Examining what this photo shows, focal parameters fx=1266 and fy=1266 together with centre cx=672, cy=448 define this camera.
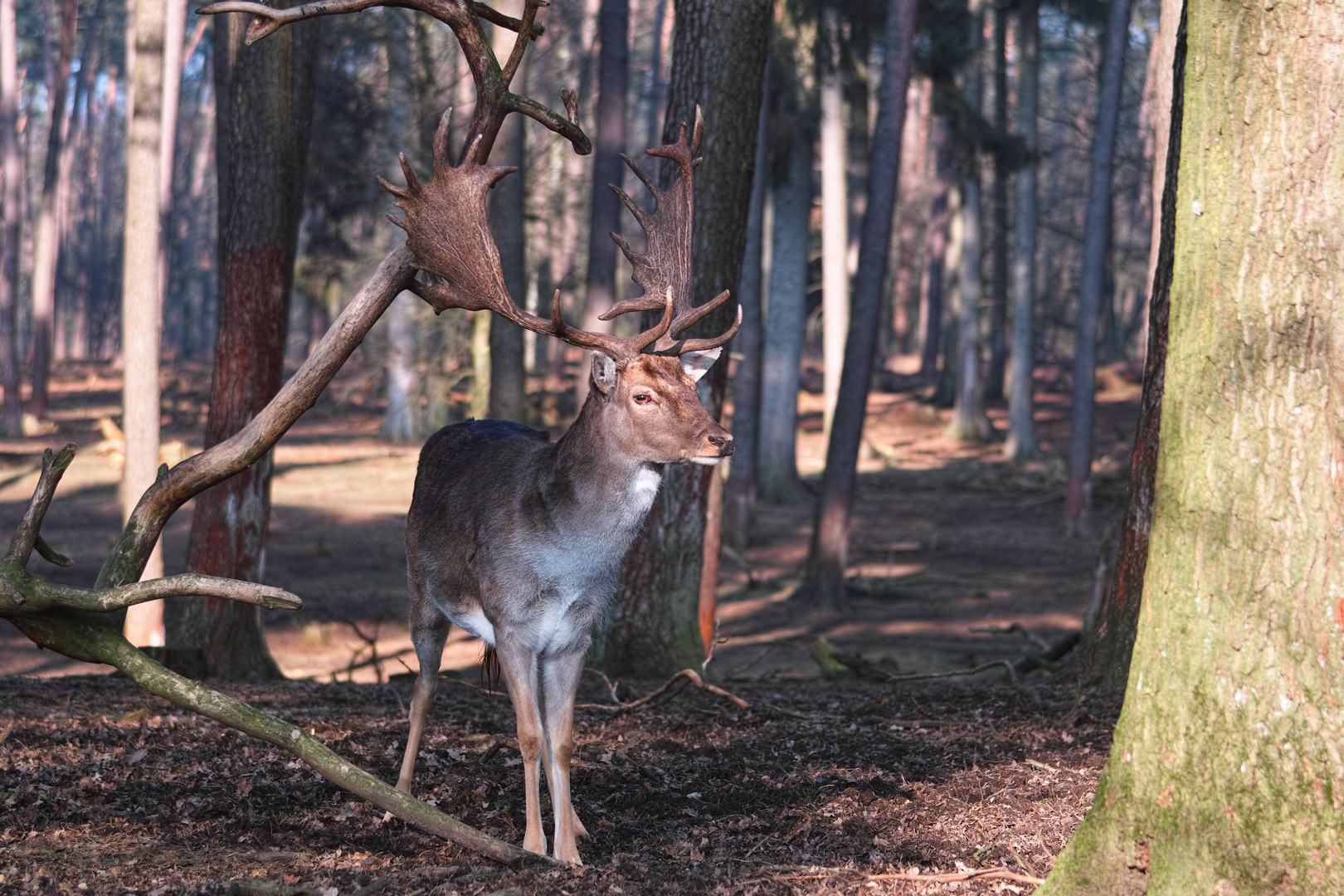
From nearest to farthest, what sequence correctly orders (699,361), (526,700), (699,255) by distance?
(526,700)
(699,361)
(699,255)

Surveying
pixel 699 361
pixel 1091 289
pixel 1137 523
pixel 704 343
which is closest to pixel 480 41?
pixel 704 343

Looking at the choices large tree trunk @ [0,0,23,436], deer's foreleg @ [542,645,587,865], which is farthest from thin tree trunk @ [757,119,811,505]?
deer's foreleg @ [542,645,587,865]

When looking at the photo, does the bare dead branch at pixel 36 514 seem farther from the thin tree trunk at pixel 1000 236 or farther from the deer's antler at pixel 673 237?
the thin tree trunk at pixel 1000 236

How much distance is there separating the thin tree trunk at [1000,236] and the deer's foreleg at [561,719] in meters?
21.9

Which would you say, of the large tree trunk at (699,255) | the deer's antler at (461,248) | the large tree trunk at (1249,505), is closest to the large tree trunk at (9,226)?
the large tree trunk at (699,255)

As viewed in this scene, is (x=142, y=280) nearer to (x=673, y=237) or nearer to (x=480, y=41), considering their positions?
(x=673, y=237)

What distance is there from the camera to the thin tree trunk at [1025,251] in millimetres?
30344

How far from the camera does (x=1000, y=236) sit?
120ft

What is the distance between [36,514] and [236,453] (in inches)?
29.9

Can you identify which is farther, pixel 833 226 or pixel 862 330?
pixel 833 226

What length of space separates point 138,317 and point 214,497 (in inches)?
137

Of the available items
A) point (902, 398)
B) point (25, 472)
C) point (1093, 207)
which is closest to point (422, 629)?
point (1093, 207)

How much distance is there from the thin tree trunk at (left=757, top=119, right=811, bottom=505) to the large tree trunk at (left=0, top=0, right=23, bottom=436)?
19.1 m

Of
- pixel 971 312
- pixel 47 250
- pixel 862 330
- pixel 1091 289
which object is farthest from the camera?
pixel 47 250
